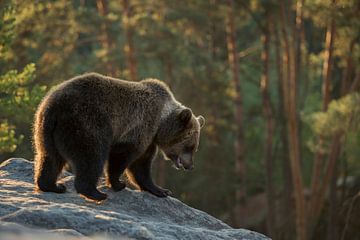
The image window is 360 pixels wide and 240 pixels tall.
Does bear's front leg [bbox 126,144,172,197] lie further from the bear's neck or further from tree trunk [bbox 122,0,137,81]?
tree trunk [bbox 122,0,137,81]

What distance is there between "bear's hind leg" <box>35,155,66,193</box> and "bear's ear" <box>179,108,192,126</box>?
169cm

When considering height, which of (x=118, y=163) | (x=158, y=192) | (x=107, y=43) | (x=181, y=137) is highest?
(x=107, y=43)

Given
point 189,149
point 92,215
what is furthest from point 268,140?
point 92,215

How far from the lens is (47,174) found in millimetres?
7906

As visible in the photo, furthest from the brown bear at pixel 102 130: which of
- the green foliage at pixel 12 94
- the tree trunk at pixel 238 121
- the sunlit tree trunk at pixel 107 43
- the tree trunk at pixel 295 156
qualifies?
the tree trunk at pixel 238 121

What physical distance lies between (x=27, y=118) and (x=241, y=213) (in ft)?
51.6

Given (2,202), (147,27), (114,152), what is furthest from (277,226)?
(2,202)

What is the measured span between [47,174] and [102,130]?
0.71 m

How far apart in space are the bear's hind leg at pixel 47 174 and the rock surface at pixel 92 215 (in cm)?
11

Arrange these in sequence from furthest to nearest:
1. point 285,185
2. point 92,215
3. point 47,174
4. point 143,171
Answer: point 285,185 → point 143,171 → point 47,174 → point 92,215

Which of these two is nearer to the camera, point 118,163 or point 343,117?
point 118,163

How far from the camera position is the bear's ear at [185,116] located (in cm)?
909

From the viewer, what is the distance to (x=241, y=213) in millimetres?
28109

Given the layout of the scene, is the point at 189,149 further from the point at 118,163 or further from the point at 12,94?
the point at 12,94
